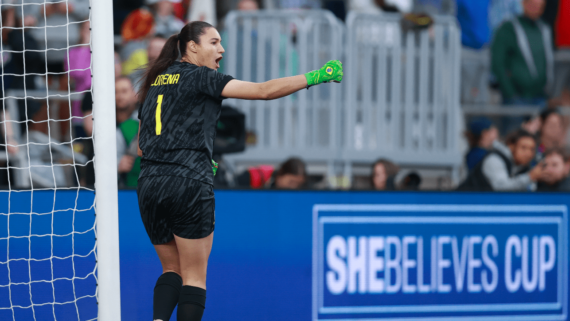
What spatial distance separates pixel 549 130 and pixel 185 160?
4382 mm

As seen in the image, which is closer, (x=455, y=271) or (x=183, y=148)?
(x=183, y=148)

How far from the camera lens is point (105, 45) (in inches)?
133

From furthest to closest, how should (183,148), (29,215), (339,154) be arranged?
(339,154)
(29,215)
(183,148)

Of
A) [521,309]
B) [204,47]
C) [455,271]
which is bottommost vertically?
[521,309]

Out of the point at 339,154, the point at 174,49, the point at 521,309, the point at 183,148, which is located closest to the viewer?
the point at 183,148

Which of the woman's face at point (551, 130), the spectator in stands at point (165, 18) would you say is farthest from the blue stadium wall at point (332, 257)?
the spectator in stands at point (165, 18)

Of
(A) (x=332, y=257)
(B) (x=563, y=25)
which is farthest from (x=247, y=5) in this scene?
(B) (x=563, y=25)

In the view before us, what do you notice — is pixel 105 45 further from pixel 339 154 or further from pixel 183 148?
pixel 339 154

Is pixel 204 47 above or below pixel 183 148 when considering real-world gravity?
above

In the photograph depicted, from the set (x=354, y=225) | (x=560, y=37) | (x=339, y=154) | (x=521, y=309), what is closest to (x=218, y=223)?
(x=354, y=225)

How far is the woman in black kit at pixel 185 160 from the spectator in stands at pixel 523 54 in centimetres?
431

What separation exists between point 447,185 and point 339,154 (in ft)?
3.91

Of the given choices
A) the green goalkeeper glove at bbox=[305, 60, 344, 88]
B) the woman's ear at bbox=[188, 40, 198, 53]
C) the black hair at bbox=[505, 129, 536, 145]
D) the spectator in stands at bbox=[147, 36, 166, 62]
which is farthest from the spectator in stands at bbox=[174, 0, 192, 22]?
the green goalkeeper glove at bbox=[305, 60, 344, 88]

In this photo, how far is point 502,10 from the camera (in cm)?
731
